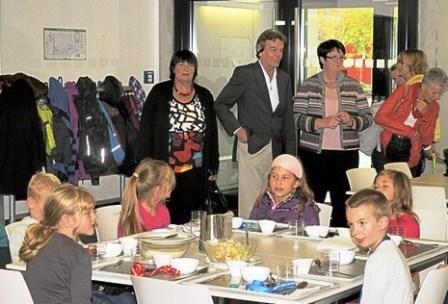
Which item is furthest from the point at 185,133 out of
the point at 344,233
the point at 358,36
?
the point at 358,36

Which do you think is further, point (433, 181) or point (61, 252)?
point (433, 181)

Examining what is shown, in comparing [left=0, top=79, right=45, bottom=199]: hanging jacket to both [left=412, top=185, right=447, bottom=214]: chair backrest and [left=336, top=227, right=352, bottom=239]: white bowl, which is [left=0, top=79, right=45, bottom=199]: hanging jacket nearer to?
[left=412, top=185, right=447, bottom=214]: chair backrest

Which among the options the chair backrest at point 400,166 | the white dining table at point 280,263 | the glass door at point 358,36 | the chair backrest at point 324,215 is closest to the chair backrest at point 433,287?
the white dining table at point 280,263

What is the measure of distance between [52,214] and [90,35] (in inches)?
230

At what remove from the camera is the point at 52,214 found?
157 inches

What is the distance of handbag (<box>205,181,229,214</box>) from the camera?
723cm

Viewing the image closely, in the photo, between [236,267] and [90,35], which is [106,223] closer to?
[236,267]

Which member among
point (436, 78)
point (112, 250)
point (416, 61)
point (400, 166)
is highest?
point (416, 61)

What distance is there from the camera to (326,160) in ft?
24.7

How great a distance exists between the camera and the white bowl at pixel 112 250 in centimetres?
436

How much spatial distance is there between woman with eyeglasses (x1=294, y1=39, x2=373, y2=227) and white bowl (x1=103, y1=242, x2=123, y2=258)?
3.31 m

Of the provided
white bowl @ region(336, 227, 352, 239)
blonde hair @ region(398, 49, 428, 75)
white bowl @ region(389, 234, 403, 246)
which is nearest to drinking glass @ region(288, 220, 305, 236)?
white bowl @ region(336, 227, 352, 239)

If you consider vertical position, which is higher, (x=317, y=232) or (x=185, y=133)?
(x=185, y=133)

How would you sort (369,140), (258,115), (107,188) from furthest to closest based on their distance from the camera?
(107,188)
(369,140)
(258,115)
